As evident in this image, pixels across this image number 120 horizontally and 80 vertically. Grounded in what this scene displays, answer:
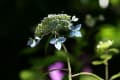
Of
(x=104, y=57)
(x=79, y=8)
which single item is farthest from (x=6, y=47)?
(x=104, y=57)

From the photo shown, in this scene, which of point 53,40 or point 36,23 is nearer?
point 53,40

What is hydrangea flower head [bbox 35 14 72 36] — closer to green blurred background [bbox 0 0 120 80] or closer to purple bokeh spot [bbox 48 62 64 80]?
purple bokeh spot [bbox 48 62 64 80]

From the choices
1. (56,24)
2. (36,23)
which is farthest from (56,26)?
(36,23)

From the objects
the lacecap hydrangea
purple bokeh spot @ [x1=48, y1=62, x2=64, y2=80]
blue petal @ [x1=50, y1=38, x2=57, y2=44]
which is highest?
the lacecap hydrangea

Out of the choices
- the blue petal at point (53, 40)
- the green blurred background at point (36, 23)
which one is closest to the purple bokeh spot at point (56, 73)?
the green blurred background at point (36, 23)

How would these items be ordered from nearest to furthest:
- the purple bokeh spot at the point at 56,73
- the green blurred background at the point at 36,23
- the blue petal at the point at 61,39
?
the blue petal at the point at 61,39 < the purple bokeh spot at the point at 56,73 < the green blurred background at the point at 36,23

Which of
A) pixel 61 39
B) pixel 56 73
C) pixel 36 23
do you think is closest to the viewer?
pixel 61 39

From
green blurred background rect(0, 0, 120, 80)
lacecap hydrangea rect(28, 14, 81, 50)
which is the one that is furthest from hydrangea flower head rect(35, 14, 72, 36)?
green blurred background rect(0, 0, 120, 80)

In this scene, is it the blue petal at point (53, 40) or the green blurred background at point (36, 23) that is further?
the green blurred background at point (36, 23)

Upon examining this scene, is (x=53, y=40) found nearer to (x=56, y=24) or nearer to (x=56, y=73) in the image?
(x=56, y=24)

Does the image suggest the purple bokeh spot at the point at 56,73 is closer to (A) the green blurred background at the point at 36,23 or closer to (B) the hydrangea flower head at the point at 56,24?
(A) the green blurred background at the point at 36,23
